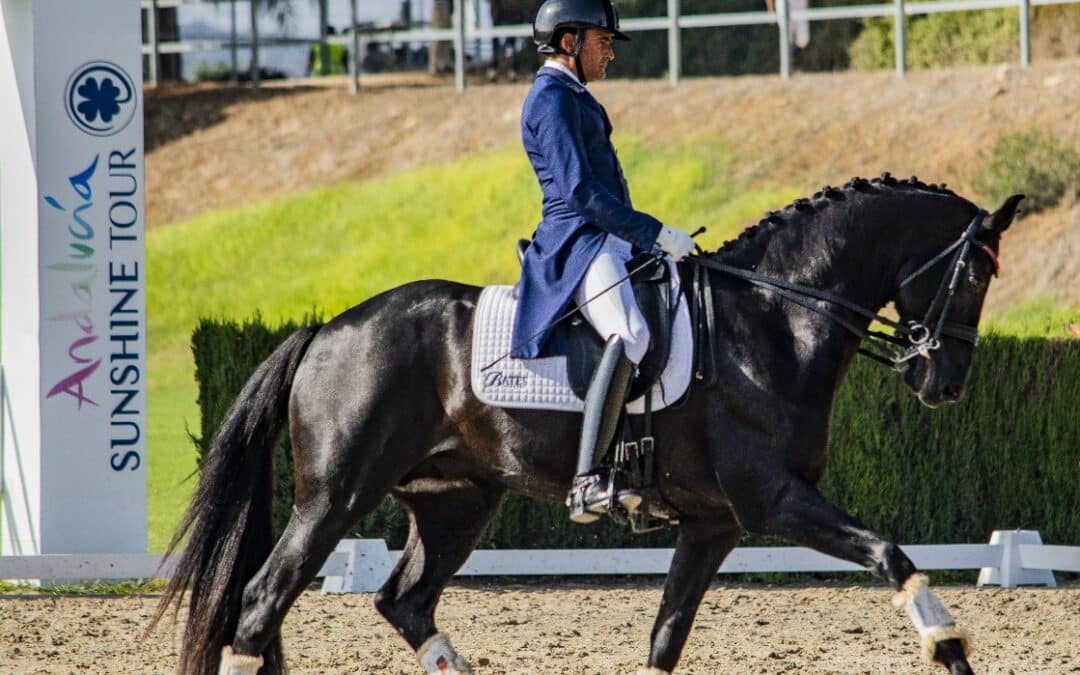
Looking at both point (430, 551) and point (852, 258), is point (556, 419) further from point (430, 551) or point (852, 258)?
point (852, 258)

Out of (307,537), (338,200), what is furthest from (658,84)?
(307,537)

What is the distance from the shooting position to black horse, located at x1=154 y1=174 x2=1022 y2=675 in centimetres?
539

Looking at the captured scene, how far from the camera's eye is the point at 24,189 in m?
8.75

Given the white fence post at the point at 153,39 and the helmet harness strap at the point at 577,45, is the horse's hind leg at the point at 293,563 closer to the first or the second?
the helmet harness strap at the point at 577,45

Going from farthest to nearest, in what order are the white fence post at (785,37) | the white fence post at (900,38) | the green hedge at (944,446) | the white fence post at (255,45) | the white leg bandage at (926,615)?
the white fence post at (255,45)
the white fence post at (785,37)
the white fence post at (900,38)
the green hedge at (944,446)
the white leg bandage at (926,615)

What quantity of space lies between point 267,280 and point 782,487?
752 inches

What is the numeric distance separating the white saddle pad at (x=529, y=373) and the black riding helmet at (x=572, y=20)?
935mm

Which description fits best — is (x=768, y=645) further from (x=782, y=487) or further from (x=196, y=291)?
(x=196, y=291)

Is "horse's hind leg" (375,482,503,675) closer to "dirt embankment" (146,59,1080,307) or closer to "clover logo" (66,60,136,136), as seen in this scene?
"clover logo" (66,60,136,136)

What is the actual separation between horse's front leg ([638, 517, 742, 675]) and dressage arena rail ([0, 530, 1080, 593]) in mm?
3033

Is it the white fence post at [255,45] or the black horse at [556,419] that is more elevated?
the white fence post at [255,45]

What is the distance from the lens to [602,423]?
5367 mm

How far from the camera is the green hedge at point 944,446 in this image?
29.6 feet

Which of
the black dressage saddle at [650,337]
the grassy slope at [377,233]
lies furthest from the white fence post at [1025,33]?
the black dressage saddle at [650,337]
